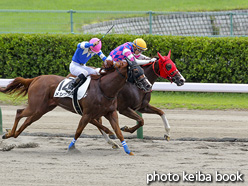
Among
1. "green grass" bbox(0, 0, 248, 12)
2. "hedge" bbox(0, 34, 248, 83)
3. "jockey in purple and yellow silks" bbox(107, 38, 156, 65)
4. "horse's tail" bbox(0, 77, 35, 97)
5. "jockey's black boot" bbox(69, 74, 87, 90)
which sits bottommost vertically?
"green grass" bbox(0, 0, 248, 12)

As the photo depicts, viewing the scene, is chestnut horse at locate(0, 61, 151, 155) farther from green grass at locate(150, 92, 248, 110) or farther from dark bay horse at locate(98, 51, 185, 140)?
green grass at locate(150, 92, 248, 110)

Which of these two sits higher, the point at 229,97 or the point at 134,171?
the point at 134,171

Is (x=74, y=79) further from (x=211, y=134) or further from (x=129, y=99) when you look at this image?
(x=211, y=134)

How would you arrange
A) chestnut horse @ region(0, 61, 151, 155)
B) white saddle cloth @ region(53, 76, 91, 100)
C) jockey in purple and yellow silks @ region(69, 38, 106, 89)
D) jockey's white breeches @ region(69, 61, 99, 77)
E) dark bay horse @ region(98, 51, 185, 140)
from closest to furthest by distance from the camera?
chestnut horse @ region(0, 61, 151, 155) < white saddle cloth @ region(53, 76, 91, 100) < jockey in purple and yellow silks @ region(69, 38, 106, 89) < jockey's white breeches @ region(69, 61, 99, 77) < dark bay horse @ region(98, 51, 185, 140)

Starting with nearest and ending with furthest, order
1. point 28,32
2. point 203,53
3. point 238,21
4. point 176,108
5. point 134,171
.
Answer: point 134,171, point 176,108, point 203,53, point 28,32, point 238,21

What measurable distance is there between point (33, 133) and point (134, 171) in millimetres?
3075

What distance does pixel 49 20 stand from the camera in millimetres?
14312

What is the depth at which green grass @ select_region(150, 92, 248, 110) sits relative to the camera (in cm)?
1125

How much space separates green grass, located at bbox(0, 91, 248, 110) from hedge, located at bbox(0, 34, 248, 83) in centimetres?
38

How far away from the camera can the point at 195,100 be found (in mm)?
11969

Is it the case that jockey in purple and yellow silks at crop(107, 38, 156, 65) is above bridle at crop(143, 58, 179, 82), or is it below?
above

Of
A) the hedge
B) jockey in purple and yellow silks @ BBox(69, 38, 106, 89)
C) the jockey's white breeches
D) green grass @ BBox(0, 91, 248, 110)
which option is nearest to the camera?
jockey in purple and yellow silks @ BBox(69, 38, 106, 89)

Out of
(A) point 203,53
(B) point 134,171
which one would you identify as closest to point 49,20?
(A) point 203,53

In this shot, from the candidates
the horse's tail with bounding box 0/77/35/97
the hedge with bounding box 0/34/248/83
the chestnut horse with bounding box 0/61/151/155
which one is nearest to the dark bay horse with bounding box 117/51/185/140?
the chestnut horse with bounding box 0/61/151/155
